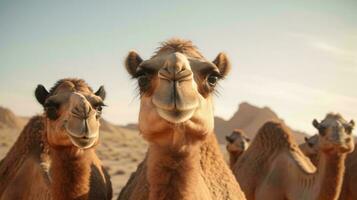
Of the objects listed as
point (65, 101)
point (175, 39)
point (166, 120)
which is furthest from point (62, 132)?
point (166, 120)

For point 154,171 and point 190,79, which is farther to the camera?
point 154,171

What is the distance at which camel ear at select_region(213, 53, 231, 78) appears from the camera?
344 centimetres

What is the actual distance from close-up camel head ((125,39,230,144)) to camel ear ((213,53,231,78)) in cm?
28

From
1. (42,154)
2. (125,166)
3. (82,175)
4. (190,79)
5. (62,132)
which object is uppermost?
(190,79)

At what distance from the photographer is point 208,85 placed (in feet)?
9.81

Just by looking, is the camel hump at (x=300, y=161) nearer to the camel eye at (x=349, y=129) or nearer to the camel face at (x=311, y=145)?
the camel eye at (x=349, y=129)

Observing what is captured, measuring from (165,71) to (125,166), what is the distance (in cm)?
2405

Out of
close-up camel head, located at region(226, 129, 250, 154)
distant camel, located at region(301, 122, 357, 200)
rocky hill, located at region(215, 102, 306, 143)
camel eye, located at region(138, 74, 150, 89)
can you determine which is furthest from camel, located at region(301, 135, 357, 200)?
rocky hill, located at region(215, 102, 306, 143)

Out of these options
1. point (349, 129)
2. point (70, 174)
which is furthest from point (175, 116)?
point (349, 129)

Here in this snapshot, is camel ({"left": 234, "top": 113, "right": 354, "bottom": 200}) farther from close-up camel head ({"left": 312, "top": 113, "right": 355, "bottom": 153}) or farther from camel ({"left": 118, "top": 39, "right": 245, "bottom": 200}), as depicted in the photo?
camel ({"left": 118, "top": 39, "right": 245, "bottom": 200})

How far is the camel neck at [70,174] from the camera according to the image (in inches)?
159

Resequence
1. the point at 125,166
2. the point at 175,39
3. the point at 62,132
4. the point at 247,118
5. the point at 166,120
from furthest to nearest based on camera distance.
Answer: the point at 247,118 < the point at 125,166 < the point at 62,132 < the point at 175,39 < the point at 166,120

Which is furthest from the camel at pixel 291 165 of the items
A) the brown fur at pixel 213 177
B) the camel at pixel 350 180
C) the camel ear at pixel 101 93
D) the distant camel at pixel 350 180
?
the camel ear at pixel 101 93

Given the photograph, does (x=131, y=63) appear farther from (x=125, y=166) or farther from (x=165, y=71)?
(x=125, y=166)
